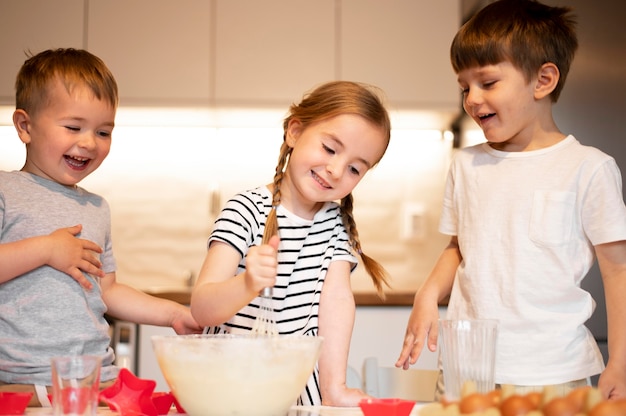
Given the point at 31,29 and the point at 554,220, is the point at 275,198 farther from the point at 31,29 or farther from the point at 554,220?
the point at 31,29

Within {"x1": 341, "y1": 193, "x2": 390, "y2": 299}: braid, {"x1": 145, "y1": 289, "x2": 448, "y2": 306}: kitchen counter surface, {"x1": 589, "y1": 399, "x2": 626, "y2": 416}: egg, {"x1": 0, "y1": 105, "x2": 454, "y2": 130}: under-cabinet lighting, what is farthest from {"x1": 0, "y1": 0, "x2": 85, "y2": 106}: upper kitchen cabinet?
{"x1": 589, "y1": 399, "x2": 626, "y2": 416}: egg

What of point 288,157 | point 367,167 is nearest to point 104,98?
point 288,157

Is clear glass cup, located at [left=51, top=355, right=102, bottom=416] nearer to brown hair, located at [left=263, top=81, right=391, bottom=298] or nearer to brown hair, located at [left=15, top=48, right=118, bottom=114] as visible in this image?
brown hair, located at [left=263, top=81, right=391, bottom=298]

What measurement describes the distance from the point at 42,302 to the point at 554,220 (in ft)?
2.85

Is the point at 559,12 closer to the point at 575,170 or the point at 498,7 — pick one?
the point at 498,7

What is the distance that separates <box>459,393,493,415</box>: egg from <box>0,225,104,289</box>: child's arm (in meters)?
0.74

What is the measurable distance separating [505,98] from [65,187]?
2.62 feet

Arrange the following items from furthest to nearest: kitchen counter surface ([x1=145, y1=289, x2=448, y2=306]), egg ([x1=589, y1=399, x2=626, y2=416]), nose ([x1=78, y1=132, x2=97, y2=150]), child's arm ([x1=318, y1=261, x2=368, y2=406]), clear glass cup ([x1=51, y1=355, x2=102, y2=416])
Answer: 1. kitchen counter surface ([x1=145, y1=289, x2=448, y2=306])
2. nose ([x1=78, y1=132, x2=97, y2=150])
3. child's arm ([x1=318, y1=261, x2=368, y2=406])
4. clear glass cup ([x1=51, y1=355, x2=102, y2=416])
5. egg ([x1=589, y1=399, x2=626, y2=416])

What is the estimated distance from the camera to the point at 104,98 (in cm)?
130

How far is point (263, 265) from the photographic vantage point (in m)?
0.89

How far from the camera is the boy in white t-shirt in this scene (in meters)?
1.27

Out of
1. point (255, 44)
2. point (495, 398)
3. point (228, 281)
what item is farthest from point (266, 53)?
point (495, 398)

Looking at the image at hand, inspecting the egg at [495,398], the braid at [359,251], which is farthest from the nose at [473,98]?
the egg at [495,398]

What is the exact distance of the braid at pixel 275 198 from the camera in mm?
1191
